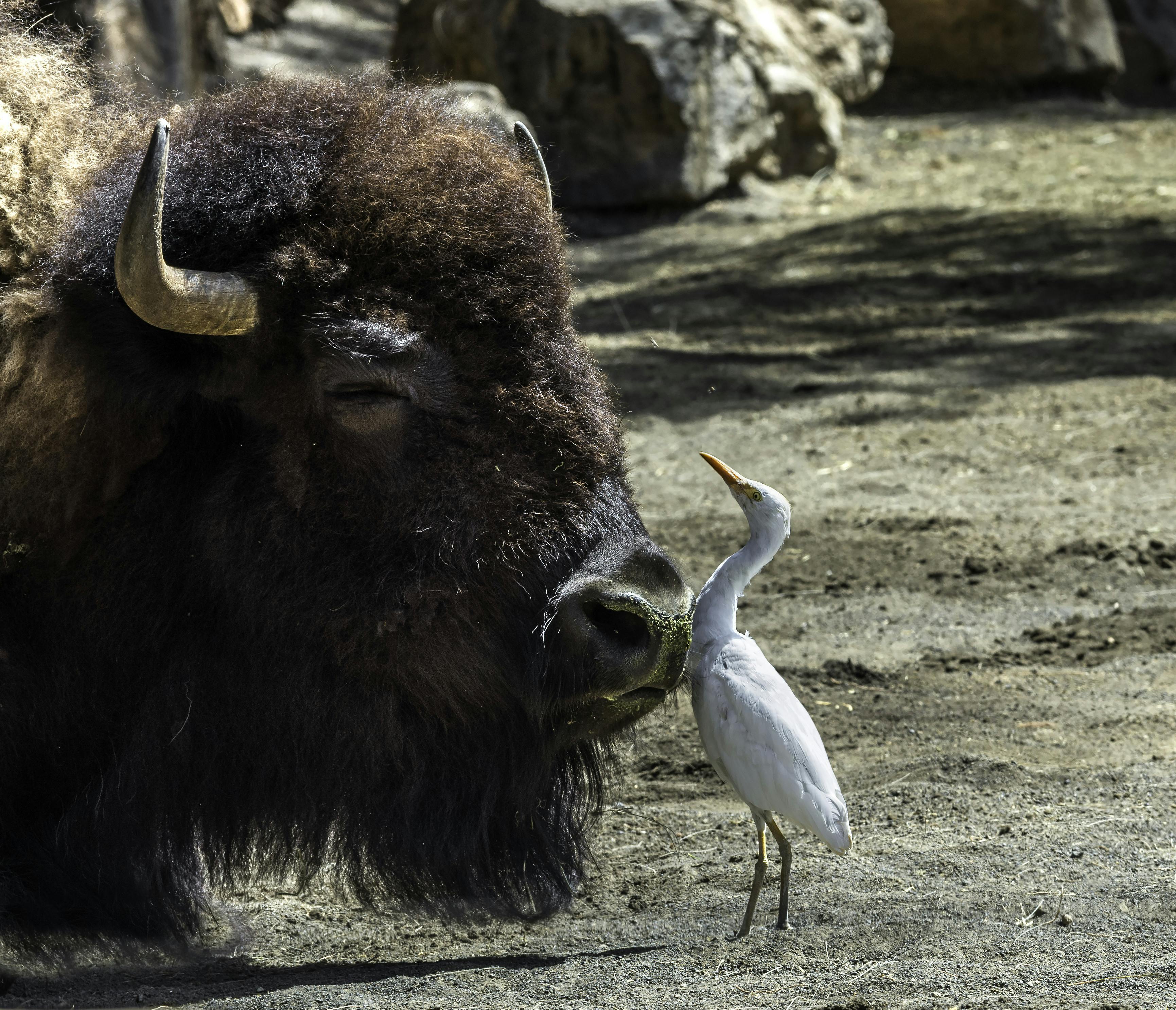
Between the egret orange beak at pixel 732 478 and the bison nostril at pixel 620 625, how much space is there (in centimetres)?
57

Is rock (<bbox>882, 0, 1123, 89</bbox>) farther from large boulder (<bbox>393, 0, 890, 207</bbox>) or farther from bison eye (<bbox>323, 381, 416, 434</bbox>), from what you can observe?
bison eye (<bbox>323, 381, 416, 434</bbox>)

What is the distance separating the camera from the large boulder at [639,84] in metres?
11.1

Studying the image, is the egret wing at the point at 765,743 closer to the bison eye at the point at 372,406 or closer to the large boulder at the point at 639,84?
the bison eye at the point at 372,406

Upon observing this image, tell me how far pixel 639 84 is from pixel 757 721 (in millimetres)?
8668

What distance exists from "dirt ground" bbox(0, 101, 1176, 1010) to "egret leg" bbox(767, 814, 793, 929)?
4 centimetres

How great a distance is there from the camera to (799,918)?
3.24 meters

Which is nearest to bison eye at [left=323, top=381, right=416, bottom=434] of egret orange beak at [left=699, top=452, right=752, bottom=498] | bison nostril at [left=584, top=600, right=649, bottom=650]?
bison nostril at [left=584, top=600, right=649, bottom=650]

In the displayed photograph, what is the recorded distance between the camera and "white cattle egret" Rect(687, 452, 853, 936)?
315cm

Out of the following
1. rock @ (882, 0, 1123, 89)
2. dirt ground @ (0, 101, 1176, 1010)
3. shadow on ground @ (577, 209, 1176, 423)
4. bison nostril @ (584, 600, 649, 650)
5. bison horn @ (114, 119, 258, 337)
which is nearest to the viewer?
bison horn @ (114, 119, 258, 337)

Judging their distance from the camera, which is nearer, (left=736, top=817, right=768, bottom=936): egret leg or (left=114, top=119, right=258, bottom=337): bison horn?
(left=114, top=119, right=258, bottom=337): bison horn

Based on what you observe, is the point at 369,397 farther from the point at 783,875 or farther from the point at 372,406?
the point at 783,875

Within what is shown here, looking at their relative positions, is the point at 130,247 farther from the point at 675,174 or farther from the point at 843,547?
the point at 675,174

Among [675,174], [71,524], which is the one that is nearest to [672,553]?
[71,524]

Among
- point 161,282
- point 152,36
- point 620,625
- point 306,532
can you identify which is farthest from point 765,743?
point 152,36
